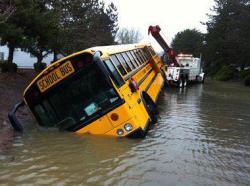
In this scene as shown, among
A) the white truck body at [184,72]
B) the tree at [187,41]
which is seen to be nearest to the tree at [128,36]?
the tree at [187,41]

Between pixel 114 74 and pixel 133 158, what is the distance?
246 centimetres

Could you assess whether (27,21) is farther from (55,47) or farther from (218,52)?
(218,52)

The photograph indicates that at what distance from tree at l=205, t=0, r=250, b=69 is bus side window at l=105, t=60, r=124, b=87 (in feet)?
112

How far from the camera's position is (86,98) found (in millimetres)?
10539

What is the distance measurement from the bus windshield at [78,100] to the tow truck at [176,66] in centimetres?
1907

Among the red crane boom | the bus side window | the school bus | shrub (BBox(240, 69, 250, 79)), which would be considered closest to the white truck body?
the red crane boom

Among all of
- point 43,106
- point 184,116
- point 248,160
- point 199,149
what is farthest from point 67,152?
point 184,116

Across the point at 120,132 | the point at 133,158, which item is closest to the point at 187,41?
the point at 120,132

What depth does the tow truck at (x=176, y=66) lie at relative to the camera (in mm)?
29641

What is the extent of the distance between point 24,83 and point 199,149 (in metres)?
11.9

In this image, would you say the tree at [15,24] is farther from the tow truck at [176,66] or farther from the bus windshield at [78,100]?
the tow truck at [176,66]

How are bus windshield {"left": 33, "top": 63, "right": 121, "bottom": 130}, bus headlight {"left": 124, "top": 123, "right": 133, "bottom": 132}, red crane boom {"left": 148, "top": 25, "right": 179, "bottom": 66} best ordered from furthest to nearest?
red crane boom {"left": 148, "top": 25, "right": 179, "bottom": 66}
bus windshield {"left": 33, "top": 63, "right": 121, "bottom": 130}
bus headlight {"left": 124, "top": 123, "right": 133, "bottom": 132}

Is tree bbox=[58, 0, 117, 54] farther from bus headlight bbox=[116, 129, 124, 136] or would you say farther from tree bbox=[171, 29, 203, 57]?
tree bbox=[171, 29, 203, 57]

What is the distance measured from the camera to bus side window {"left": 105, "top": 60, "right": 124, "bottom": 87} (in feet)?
34.5
